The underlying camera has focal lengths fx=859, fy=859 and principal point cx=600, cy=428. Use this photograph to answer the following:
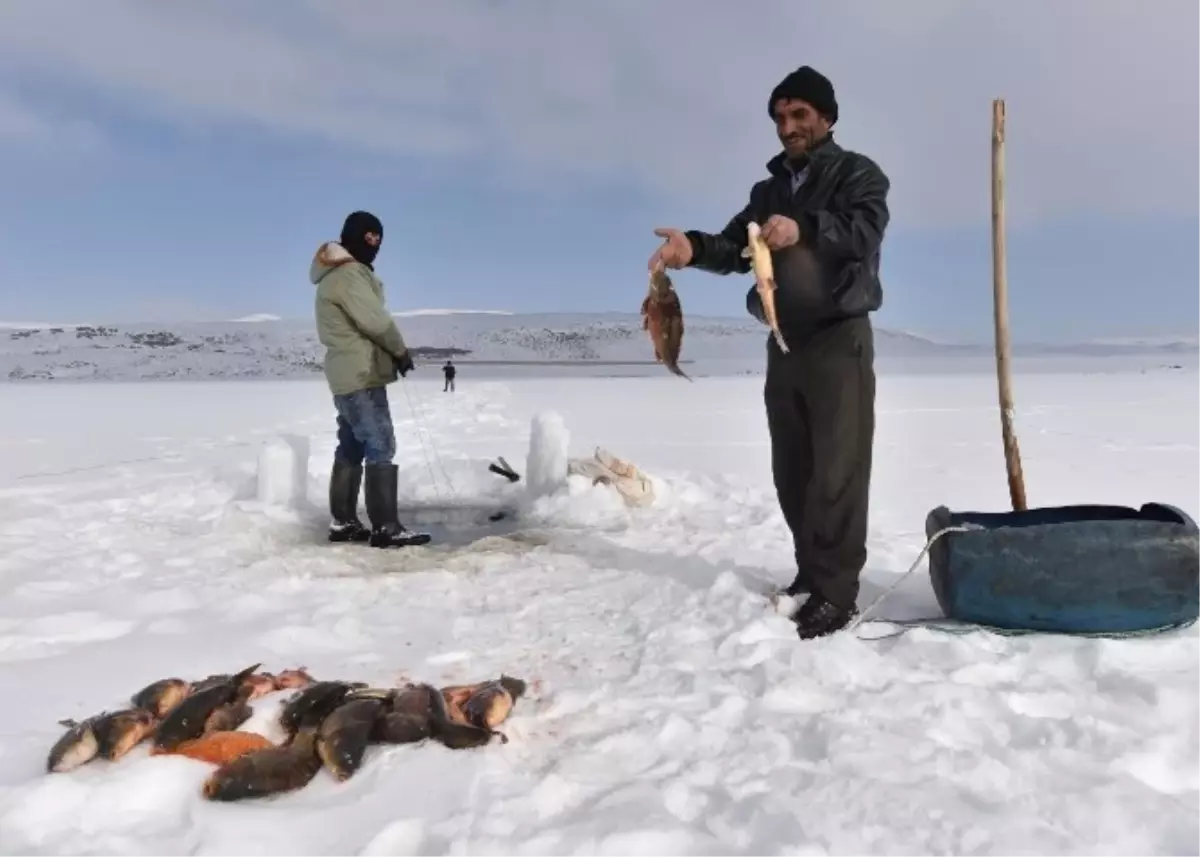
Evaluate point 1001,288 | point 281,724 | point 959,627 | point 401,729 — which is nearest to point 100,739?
point 281,724

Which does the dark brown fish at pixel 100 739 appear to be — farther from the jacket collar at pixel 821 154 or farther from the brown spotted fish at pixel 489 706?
the jacket collar at pixel 821 154

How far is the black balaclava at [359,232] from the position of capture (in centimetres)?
566

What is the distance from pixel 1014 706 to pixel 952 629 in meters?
0.67

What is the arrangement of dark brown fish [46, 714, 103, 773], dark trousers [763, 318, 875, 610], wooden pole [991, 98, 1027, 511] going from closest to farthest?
dark brown fish [46, 714, 103, 773], dark trousers [763, 318, 875, 610], wooden pole [991, 98, 1027, 511]

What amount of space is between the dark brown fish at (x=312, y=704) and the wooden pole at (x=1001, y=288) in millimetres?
3249

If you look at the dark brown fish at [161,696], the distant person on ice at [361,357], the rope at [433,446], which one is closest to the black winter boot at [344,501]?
the distant person on ice at [361,357]

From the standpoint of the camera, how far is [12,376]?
6059 centimetres

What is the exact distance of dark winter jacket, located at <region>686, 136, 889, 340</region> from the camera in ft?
10.7

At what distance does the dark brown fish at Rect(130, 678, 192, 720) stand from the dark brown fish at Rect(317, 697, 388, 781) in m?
0.60

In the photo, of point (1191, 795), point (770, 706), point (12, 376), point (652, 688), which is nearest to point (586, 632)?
point (652, 688)

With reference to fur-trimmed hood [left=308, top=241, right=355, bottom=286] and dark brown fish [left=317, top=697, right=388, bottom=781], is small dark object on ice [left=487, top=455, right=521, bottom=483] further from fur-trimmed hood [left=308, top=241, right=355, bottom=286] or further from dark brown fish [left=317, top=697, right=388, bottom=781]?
dark brown fish [left=317, top=697, right=388, bottom=781]

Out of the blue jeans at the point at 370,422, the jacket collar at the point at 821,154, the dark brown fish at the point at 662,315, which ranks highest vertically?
the jacket collar at the point at 821,154

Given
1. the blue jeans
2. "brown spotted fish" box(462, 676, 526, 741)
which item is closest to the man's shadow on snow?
the blue jeans

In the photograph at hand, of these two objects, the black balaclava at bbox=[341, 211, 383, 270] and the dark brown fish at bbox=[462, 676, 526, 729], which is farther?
the black balaclava at bbox=[341, 211, 383, 270]
